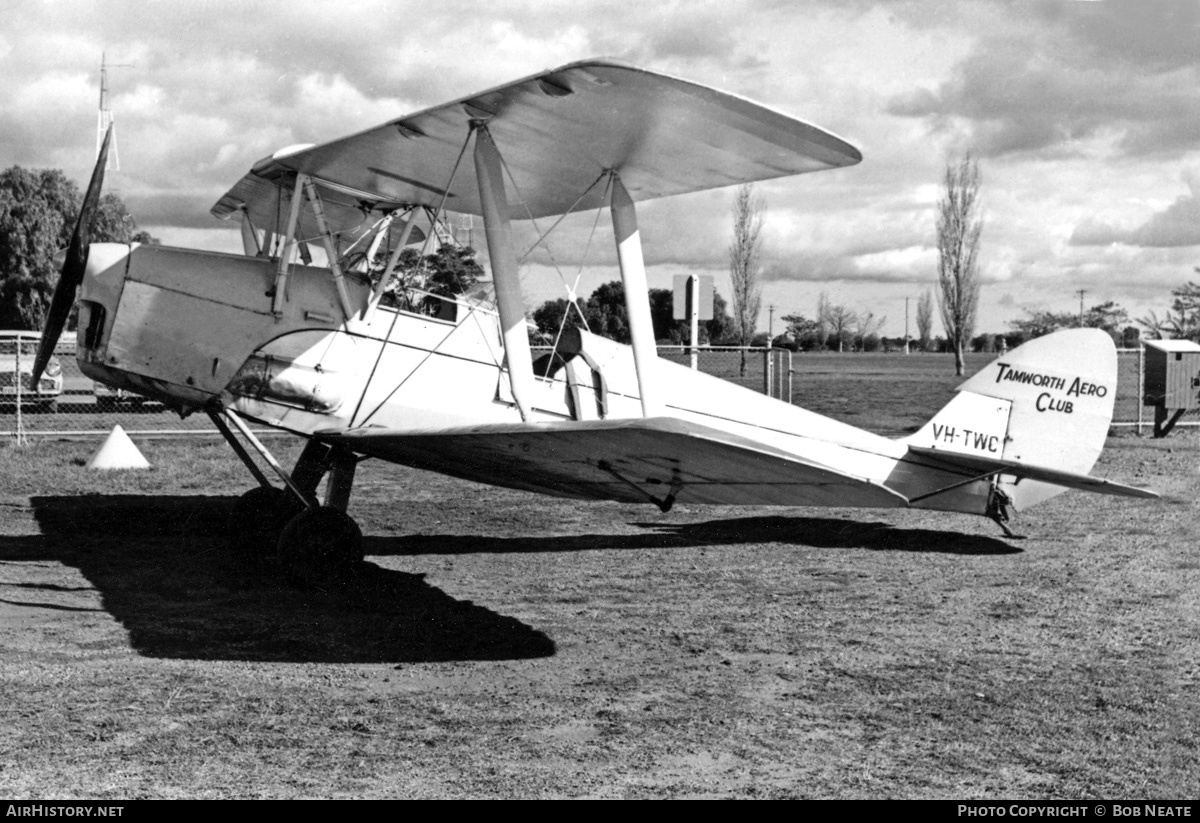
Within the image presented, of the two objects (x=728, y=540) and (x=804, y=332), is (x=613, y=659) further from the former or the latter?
(x=804, y=332)

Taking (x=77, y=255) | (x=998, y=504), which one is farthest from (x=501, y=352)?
(x=998, y=504)

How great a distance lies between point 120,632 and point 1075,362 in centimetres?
709

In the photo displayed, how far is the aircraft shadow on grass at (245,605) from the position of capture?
18.3 feet

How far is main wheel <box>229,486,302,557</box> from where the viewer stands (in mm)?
8523

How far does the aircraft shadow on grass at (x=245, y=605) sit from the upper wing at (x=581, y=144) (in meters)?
2.52

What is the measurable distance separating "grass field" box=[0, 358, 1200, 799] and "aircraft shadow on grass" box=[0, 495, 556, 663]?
1.2 inches

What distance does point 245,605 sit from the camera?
6.58 metres

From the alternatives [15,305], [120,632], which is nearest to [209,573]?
[120,632]

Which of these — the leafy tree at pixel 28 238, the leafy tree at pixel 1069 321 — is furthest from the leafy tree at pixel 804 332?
the leafy tree at pixel 28 238

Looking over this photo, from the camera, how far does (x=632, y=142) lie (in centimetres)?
666

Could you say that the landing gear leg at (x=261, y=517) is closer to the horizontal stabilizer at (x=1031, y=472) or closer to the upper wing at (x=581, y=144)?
the upper wing at (x=581, y=144)

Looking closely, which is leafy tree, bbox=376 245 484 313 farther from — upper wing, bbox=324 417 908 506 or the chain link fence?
the chain link fence

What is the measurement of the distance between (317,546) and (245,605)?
1.83 ft
